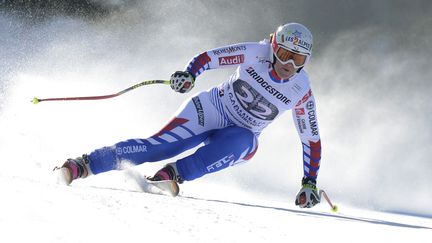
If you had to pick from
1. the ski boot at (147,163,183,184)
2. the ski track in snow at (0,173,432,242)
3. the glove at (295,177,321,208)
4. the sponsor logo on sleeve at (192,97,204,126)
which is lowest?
the ski track in snow at (0,173,432,242)

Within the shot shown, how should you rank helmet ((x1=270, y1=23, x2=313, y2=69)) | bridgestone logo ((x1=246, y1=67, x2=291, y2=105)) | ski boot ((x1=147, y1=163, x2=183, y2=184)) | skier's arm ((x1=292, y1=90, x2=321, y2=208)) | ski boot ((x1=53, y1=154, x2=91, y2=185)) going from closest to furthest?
ski boot ((x1=53, y1=154, x2=91, y2=185)) → ski boot ((x1=147, y1=163, x2=183, y2=184)) → helmet ((x1=270, y1=23, x2=313, y2=69)) → bridgestone logo ((x1=246, y1=67, x2=291, y2=105)) → skier's arm ((x1=292, y1=90, x2=321, y2=208))

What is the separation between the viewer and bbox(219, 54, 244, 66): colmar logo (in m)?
4.79

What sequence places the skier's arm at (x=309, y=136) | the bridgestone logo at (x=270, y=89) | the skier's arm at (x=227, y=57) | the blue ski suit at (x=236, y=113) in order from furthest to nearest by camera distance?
1. the skier's arm at (x=309, y=136)
2. the bridgestone logo at (x=270, y=89)
3. the skier's arm at (x=227, y=57)
4. the blue ski suit at (x=236, y=113)

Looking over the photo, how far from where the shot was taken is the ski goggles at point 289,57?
4598mm

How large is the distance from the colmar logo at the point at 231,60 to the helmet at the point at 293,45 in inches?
13.1

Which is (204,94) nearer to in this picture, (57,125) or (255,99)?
(255,99)

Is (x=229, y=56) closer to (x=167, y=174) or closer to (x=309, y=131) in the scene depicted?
(x=309, y=131)

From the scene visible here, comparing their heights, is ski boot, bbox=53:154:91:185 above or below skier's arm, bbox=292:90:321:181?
below

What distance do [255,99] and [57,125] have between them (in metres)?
3.66

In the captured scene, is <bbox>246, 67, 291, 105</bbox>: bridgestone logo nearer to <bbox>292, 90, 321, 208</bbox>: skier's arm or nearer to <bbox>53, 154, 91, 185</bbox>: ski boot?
<bbox>292, 90, 321, 208</bbox>: skier's arm

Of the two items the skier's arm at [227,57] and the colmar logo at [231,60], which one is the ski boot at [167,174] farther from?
the colmar logo at [231,60]

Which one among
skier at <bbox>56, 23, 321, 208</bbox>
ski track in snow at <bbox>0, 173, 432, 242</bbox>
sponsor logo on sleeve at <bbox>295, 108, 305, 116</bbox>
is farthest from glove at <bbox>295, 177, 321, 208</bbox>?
ski track in snow at <bbox>0, 173, 432, 242</bbox>

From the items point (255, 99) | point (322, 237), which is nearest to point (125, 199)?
point (322, 237)

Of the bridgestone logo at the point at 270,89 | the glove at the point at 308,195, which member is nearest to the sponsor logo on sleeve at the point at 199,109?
the bridgestone logo at the point at 270,89
